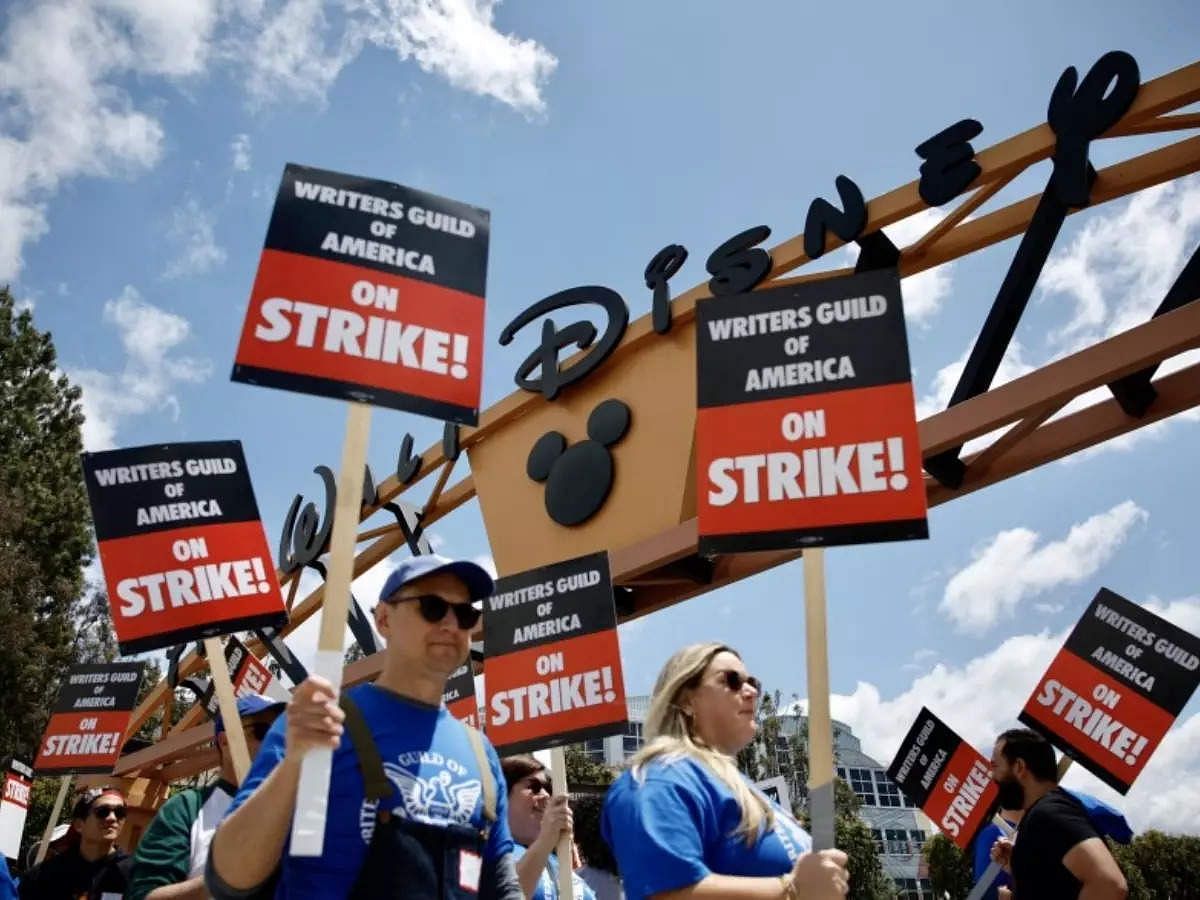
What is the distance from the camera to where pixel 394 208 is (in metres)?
3.33

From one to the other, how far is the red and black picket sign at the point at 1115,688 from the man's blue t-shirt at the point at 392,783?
500 cm

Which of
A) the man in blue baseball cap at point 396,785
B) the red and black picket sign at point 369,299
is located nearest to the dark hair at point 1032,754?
the man in blue baseball cap at point 396,785

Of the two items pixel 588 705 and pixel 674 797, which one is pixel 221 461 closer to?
pixel 588 705

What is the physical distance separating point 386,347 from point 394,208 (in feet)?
1.65

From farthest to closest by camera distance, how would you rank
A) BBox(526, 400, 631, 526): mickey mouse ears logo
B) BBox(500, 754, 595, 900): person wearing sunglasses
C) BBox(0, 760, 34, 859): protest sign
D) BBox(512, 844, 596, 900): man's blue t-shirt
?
BBox(526, 400, 631, 526): mickey mouse ears logo < BBox(0, 760, 34, 859): protest sign < BBox(500, 754, 595, 900): person wearing sunglasses < BBox(512, 844, 596, 900): man's blue t-shirt

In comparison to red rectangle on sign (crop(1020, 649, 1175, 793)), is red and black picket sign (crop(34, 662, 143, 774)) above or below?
above

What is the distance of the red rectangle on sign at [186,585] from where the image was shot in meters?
4.85

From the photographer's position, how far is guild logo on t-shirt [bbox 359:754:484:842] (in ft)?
7.81

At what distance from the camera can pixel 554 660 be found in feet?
18.1

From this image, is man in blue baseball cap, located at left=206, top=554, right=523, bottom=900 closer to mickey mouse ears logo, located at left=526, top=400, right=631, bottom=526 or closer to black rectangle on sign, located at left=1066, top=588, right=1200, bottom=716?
black rectangle on sign, located at left=1066, top=588, right=1200, bottom=716

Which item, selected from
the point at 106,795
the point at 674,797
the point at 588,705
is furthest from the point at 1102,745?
the point at 106,795

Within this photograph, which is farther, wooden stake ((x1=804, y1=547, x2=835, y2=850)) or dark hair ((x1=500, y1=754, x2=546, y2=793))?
dark hair ((x1=500, y1=754, x2=546, y2=793))

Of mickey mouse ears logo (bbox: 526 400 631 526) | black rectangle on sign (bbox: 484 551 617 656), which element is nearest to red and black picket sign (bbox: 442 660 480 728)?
black rectangle on sign (bbox: 484 551 617 656)

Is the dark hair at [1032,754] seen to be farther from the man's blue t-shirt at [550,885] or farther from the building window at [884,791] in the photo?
the building window at [884,791]
